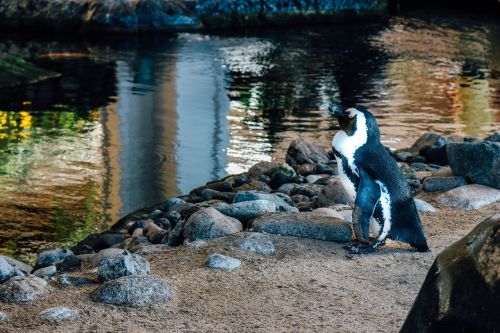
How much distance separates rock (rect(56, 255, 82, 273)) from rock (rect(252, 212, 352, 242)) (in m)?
1.14

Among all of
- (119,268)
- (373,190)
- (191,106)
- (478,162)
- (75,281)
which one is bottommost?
(191,106)

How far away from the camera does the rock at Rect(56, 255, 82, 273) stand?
19.4 ft

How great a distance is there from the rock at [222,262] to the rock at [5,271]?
1.14 meters

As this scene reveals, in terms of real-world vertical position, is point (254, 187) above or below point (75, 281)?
below

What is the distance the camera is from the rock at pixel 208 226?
5.73 metres

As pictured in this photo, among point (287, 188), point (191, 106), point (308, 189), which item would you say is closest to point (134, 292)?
point (308, 189)

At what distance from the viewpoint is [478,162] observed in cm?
680

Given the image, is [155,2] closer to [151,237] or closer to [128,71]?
[128,71]

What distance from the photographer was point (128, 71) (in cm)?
1561

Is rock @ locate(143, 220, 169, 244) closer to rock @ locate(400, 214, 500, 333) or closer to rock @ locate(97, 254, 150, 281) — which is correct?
rock @ locate(97, 254, 150, 281)

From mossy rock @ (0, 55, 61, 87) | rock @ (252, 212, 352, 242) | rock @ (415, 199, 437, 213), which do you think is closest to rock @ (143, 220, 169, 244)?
rock @ (252, 212, 352, 242)

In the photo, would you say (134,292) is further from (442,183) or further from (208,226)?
(442,183)

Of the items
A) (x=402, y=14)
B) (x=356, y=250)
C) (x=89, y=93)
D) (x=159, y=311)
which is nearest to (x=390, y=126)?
(x=89, y=93)

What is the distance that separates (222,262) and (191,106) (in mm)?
7625
